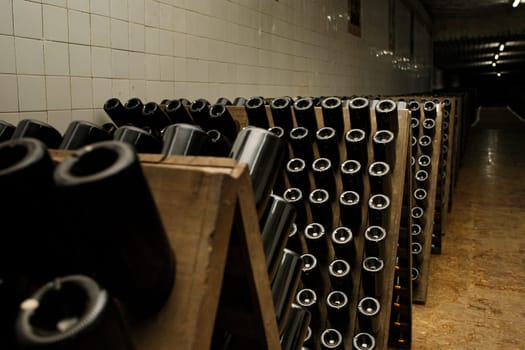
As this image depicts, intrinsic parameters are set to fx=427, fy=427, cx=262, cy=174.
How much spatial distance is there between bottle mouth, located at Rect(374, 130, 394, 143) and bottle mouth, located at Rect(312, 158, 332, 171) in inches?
7.6

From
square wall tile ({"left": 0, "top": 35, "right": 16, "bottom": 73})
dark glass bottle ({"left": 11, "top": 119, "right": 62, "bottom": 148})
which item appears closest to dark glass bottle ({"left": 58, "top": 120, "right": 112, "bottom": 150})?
dark glass bottle ({"left": 11, "top": 119, "right": 62, "bottom": 148})

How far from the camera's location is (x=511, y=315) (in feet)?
7.42

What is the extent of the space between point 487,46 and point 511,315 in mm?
15896

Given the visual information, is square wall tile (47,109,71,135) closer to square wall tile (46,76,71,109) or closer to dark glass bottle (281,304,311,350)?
square wall tile (46,76,71,109)

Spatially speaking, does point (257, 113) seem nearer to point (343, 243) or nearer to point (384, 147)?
point (384, 147)

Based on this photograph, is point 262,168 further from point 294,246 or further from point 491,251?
point 491,251

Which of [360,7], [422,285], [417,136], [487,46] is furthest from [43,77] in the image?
[487,46]

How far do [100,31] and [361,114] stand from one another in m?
1.48

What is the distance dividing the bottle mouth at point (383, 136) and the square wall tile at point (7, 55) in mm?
1554

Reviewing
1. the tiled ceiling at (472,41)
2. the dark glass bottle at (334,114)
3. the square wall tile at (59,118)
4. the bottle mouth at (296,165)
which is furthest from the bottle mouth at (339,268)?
the tiled ceiling at (472,41)

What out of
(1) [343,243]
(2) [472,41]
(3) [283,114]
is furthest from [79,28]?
(2) [472,41]

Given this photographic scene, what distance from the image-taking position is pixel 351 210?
156 centimetres

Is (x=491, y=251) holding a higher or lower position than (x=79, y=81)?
→ lower

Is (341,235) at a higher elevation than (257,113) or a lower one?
lower
